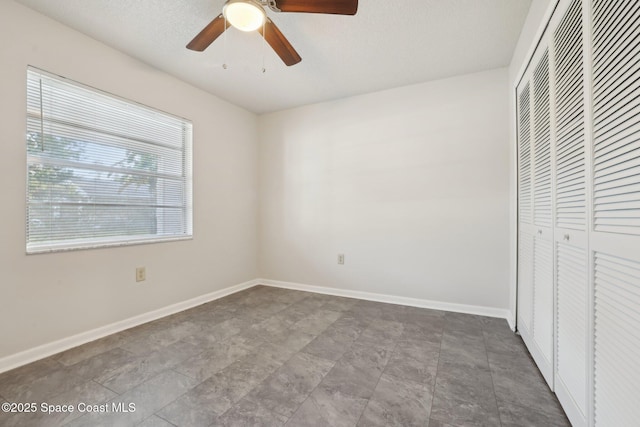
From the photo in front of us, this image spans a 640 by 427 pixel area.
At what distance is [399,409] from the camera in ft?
4.45

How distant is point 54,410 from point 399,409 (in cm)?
175

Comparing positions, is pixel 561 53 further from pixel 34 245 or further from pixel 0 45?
pixel 34 245

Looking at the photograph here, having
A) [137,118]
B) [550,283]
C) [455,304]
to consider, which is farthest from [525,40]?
[137,118]

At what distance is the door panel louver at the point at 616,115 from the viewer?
→ 0.80 metres

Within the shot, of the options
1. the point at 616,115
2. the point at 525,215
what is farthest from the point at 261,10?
the point at 525,215

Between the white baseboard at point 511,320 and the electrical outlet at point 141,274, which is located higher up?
the electrical outlet at point 141,274

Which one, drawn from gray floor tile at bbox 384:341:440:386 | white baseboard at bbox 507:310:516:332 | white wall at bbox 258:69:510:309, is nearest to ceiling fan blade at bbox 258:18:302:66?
white wall at bbox 258:69:510:309

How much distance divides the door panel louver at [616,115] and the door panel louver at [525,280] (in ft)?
3.38

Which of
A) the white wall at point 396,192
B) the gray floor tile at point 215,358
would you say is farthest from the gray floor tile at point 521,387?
the gray floor tile at point 215,358

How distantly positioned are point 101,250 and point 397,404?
242cm

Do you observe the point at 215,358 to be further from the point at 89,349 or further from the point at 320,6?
the point at 320,6

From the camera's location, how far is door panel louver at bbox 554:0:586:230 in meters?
1.14

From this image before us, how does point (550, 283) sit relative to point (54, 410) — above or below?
above

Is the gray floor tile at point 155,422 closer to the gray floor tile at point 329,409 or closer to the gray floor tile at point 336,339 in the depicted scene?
the gray floor tile at point 329,409
